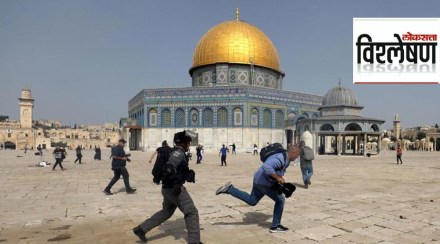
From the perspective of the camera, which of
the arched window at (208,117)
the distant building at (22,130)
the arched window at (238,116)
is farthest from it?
the distant building at (22,130)

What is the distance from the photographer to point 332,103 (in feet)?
113

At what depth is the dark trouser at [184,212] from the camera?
12.4 ft

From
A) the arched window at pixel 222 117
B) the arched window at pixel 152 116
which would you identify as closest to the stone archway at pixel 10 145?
the arched window at pixel 152 116

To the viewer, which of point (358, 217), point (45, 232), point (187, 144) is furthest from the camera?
point (358, 217)

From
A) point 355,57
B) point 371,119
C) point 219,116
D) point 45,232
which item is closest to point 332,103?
point 371,119

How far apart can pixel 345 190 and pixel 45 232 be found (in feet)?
23.1

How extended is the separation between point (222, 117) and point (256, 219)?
1255 inches

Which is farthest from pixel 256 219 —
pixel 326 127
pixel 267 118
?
pixel 267 118

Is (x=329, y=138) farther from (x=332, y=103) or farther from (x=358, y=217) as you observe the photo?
(x=358, y=217)

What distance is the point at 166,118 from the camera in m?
38.6

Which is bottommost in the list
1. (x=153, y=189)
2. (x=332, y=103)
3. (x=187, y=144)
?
(x=153, y=189)

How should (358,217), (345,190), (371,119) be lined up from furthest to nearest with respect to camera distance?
(371,119) < (345,190) < (358,217)

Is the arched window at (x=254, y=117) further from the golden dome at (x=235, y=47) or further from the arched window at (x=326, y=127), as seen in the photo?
the golden dome at (x=235, y=47)

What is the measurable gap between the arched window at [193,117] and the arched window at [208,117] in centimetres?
94
